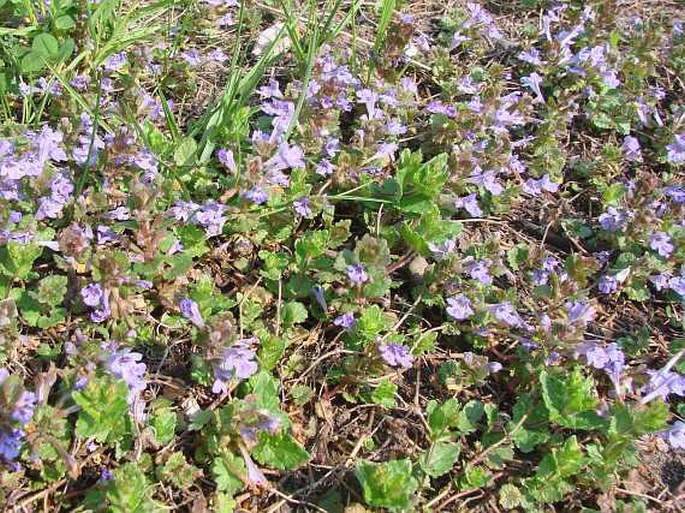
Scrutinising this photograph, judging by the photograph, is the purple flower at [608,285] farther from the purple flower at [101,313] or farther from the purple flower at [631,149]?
the purple flower at [101,313]

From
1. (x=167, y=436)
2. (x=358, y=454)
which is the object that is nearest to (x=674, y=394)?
(x=358, y=454)

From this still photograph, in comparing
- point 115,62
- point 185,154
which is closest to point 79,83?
point 115,62

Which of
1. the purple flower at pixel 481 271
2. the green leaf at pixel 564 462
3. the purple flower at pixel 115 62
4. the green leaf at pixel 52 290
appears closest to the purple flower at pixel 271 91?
the purple flower at pixel 115 62

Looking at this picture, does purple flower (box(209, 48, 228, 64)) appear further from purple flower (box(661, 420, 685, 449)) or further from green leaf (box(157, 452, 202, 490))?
purple flower (box(661, 420, 685, 449))

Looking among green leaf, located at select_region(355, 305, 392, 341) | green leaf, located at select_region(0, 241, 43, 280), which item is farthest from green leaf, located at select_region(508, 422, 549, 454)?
green leaf, located at select_region(0, 241, 43, 280)

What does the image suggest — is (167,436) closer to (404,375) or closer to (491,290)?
(404,375)

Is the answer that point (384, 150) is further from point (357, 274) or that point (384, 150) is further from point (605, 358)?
point (605, 358)
